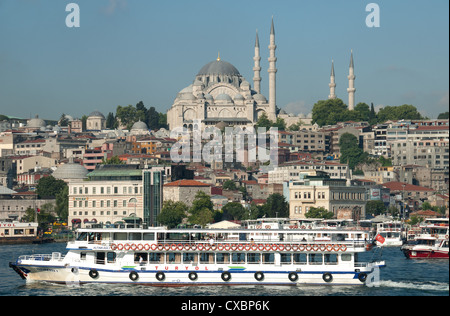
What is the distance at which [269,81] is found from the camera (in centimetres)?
13112

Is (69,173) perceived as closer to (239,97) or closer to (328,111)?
(239,97)

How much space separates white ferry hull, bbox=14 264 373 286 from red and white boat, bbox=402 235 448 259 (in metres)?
12.5

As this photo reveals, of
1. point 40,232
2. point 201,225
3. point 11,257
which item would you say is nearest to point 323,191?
point 201,225

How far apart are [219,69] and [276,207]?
251ft

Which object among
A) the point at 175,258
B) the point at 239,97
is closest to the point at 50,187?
the point at 175,258

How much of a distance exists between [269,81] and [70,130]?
26.5 meters

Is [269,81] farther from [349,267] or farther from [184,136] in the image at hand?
[349,267]

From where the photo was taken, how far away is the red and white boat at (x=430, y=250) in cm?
4606

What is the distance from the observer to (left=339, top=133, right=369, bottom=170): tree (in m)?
104

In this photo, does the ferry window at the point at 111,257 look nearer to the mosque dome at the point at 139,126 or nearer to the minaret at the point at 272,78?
the minaret at the point at 272,78

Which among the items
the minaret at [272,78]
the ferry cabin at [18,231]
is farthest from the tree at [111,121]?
the ferry cabin at [18,231]

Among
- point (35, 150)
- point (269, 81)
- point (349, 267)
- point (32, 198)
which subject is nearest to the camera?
point (349, 267)

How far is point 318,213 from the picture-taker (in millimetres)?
69750

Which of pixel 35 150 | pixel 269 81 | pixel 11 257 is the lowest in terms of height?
pixel 11 257
